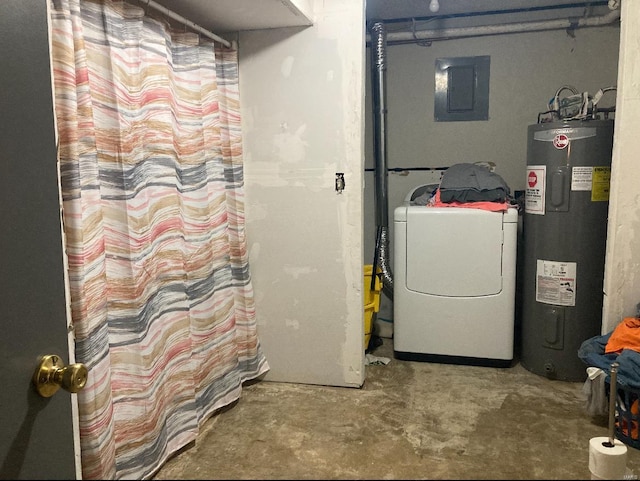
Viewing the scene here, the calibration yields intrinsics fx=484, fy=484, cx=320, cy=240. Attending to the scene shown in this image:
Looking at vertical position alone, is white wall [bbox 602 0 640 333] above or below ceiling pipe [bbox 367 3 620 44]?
below

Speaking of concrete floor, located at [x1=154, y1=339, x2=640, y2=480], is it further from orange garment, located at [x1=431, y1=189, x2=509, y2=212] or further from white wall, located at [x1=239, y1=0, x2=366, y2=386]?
orange garment, located at [x1=431, y1=189, x2=509, y2=212]

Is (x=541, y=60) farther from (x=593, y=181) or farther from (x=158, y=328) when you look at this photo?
(x=158, y=328)

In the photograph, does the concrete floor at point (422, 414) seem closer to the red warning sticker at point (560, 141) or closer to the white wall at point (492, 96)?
the white wall at point (492, 96)

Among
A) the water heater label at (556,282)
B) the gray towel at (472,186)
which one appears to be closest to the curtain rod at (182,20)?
the gray towel at (472,186)

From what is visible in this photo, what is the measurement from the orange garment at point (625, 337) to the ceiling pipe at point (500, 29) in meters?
2.06

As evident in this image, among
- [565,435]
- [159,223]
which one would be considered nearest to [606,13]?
[565,435]

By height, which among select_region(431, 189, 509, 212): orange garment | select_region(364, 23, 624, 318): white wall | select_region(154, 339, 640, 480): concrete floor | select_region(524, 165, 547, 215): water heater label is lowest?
select_region(154, 339, 640, 480): concrete floor

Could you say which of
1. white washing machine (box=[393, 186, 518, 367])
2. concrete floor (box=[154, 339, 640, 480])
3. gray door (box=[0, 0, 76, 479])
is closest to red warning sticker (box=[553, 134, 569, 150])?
white washing machine (box=[393, 186, 518, 367])

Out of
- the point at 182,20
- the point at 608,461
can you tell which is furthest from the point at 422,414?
the point at 182,20

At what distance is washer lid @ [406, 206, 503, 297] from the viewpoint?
2.81 metres

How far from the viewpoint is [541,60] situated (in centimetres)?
335

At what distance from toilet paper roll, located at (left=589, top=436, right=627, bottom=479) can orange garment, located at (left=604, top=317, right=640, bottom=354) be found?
5.72ft

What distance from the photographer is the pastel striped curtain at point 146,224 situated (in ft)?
4.80

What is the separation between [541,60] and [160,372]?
3.15m
